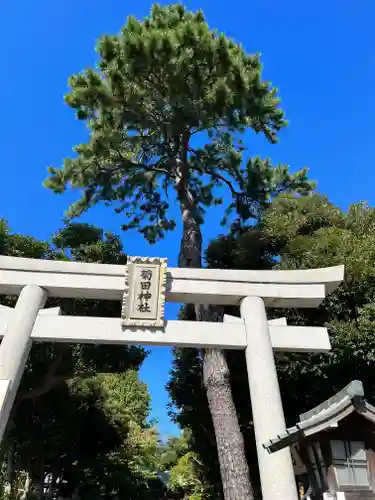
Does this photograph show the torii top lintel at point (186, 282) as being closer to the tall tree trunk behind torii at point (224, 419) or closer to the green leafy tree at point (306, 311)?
the tall tree trunk behind torii at point (224, 419)

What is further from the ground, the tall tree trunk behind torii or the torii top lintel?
the torii top lintel

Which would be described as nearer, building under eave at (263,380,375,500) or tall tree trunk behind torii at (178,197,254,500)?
building under eave at (263,380,375,500)

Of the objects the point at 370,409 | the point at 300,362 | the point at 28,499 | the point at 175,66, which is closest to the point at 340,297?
the point at 300,362

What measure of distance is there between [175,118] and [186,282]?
569cm

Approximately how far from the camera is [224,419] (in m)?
7.61

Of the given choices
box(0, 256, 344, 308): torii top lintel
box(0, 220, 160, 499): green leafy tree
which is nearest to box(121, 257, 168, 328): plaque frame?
box(0, 256, 344, 308): torii top lintel

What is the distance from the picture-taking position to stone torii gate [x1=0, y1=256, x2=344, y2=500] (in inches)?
231

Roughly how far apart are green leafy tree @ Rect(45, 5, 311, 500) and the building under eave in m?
3.22

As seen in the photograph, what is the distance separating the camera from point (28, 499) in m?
13.6

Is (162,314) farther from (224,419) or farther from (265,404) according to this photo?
(224,419)

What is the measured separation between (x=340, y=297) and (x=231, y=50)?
23.5ft

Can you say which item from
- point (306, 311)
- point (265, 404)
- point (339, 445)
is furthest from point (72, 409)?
point (339, 445)

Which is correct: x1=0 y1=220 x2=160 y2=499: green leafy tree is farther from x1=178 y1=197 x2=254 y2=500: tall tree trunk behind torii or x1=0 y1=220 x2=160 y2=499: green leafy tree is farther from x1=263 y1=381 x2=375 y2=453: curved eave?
x1=263 y1=381 x2=375 y2=453: curved eave

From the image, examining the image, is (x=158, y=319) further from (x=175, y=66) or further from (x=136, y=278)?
(x=175, y=66)
